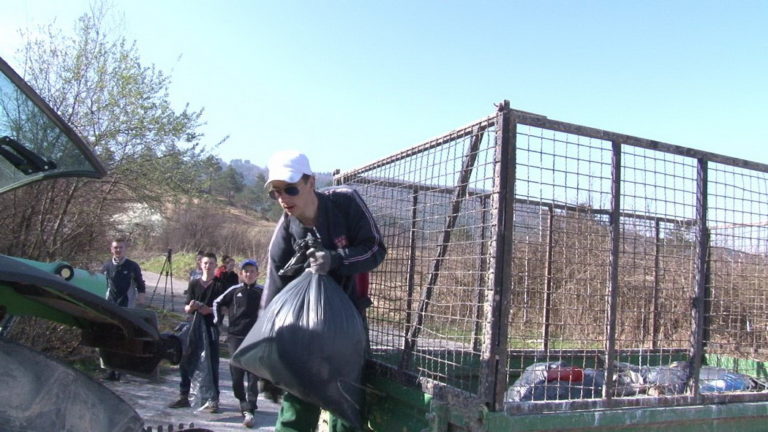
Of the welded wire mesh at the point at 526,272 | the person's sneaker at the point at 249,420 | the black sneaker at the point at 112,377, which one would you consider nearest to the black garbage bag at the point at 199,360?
the person's sneaker at the point at 249,420

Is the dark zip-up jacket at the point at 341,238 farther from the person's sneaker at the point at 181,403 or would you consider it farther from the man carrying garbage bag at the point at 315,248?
the person's sneaker at the point at 181,403

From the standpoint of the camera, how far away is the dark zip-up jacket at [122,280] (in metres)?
7.79

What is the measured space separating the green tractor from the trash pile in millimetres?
1668

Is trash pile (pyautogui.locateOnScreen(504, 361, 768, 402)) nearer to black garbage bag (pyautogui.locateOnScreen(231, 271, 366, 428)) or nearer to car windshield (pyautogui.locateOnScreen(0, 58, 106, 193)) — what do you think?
black garbage bag (pyautogui.locateOnScreen(231, 271, 366, 428))

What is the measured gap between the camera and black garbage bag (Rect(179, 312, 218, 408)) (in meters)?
6.43

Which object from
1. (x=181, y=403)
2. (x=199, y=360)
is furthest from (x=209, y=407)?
(x=199, y=360)

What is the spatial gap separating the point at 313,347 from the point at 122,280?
20.8 ft

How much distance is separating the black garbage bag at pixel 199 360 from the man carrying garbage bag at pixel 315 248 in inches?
150

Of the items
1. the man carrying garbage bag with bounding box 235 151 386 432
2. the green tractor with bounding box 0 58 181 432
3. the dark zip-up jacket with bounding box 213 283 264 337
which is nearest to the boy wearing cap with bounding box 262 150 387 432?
the man carrying garbage bag with bounding box 235 151 386 432

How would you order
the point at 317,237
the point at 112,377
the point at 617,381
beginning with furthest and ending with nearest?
1. the point at 112,377
2. the point at 617,381
3. the point at 317,237

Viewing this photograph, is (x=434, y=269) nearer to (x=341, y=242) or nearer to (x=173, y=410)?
(x=341, y=242)

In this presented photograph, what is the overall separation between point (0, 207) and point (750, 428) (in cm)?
759

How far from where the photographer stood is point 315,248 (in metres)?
2.70

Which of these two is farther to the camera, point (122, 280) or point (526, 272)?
point (122, 280)
